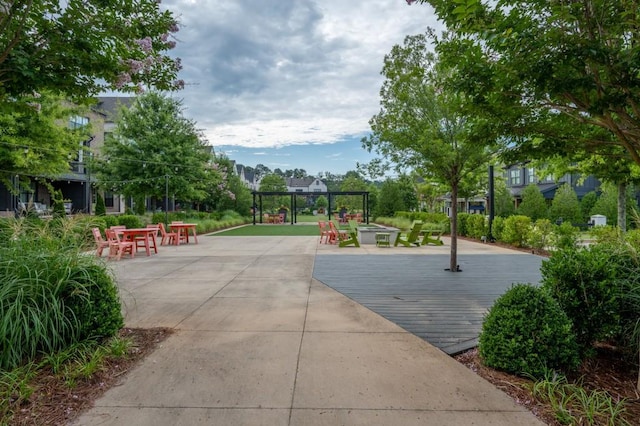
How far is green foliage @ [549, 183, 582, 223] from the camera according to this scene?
21516 millimetres

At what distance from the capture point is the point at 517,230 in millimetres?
11875

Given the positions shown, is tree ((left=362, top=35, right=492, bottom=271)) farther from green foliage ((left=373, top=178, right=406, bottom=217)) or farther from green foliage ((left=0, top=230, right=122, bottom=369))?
green foliage ((left=373, top=178, right=406, bottom=217))

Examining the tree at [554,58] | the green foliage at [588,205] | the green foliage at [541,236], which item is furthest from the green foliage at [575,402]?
the green foliage at [588,205]

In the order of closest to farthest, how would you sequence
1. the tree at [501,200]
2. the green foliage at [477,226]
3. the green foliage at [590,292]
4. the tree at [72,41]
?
the tree at [72,41], the green foliage at [590,292], the green foliage at [477,226], the tree at [501,200]

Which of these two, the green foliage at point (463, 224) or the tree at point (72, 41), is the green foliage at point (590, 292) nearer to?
the tree at point (72, 41)

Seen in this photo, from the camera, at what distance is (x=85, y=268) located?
A: 3.46m

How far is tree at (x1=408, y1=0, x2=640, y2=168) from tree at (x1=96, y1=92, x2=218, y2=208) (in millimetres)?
17052

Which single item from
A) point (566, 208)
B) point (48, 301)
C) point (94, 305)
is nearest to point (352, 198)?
point (566, 208)

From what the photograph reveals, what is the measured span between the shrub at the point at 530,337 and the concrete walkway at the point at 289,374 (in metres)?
0.31

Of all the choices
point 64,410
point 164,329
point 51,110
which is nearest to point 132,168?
point 51,110

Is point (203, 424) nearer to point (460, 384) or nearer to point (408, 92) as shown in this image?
point (460, 384)

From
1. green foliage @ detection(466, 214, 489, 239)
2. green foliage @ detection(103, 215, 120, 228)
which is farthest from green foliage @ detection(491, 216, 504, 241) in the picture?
green foliage @ detection(103, 215, 120, 228)

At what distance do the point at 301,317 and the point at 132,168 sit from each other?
1732 cm

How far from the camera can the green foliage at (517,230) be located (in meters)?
11.6
